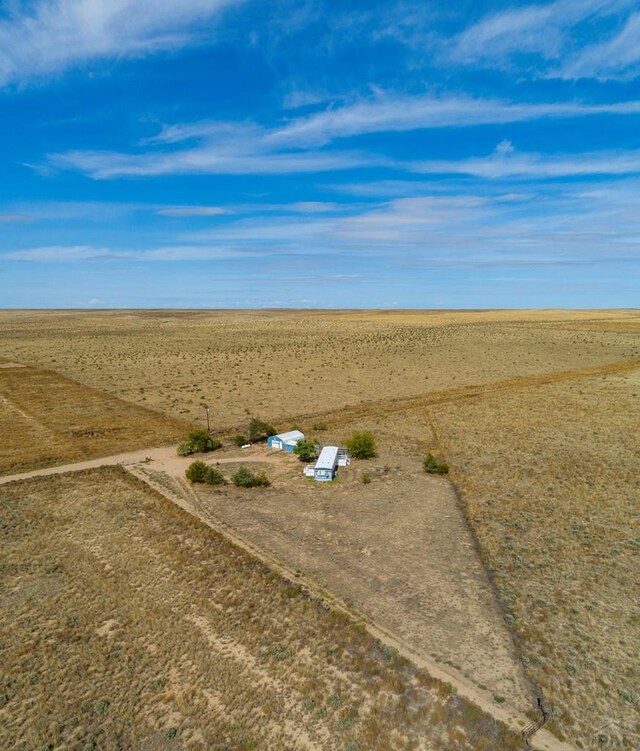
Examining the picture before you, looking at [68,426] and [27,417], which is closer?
[68,426]

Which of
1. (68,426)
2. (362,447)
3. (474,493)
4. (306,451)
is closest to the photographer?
(474,493)

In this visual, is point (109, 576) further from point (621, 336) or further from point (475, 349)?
point (621, 336)

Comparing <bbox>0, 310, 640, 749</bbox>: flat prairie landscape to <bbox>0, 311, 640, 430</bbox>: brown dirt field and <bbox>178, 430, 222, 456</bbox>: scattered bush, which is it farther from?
<bbox>178, 430, 222, 456</bbox>: scattered bush

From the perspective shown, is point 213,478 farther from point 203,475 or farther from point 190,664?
point 190,664

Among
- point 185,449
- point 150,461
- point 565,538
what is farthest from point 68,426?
point 565,538

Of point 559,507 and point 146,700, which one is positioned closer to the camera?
point 146,700

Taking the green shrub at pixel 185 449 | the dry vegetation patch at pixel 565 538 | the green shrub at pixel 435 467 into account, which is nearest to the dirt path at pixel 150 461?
the green shrub at pixel 185 449

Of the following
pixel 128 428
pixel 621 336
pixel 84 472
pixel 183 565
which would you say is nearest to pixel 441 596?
pixel 183 565

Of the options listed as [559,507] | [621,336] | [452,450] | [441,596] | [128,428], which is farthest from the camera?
[621,336]
